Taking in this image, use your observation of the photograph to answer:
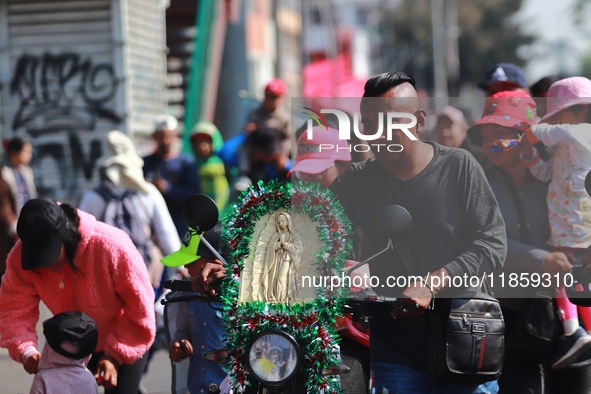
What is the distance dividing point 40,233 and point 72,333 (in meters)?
0.46

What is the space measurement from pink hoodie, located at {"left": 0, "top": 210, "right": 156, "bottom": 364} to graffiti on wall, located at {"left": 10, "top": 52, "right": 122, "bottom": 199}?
1045cm

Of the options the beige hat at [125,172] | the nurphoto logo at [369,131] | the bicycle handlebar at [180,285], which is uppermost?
the beige hat at [125,172]

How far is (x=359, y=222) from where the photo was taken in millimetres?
4664

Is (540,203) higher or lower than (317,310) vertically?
higher

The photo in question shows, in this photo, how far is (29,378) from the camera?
955 cm

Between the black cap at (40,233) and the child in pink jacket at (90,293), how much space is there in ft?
0.41

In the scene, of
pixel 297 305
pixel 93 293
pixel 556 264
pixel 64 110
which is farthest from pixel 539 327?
pixel 64 110

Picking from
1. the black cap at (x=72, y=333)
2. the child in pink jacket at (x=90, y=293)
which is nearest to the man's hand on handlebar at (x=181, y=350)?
the child in pink jacket at (x=90, y=293)

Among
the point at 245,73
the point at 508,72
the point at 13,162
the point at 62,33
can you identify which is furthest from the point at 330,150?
the point at 245,73

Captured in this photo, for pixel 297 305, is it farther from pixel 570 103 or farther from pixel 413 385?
pixel 570 103

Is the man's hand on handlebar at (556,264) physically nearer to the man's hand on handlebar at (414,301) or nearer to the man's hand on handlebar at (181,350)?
the man's hand on handlebar at (414,301)

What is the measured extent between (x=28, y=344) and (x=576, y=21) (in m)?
69.9

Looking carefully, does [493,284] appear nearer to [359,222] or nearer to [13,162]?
[359,222]

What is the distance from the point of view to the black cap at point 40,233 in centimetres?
541
